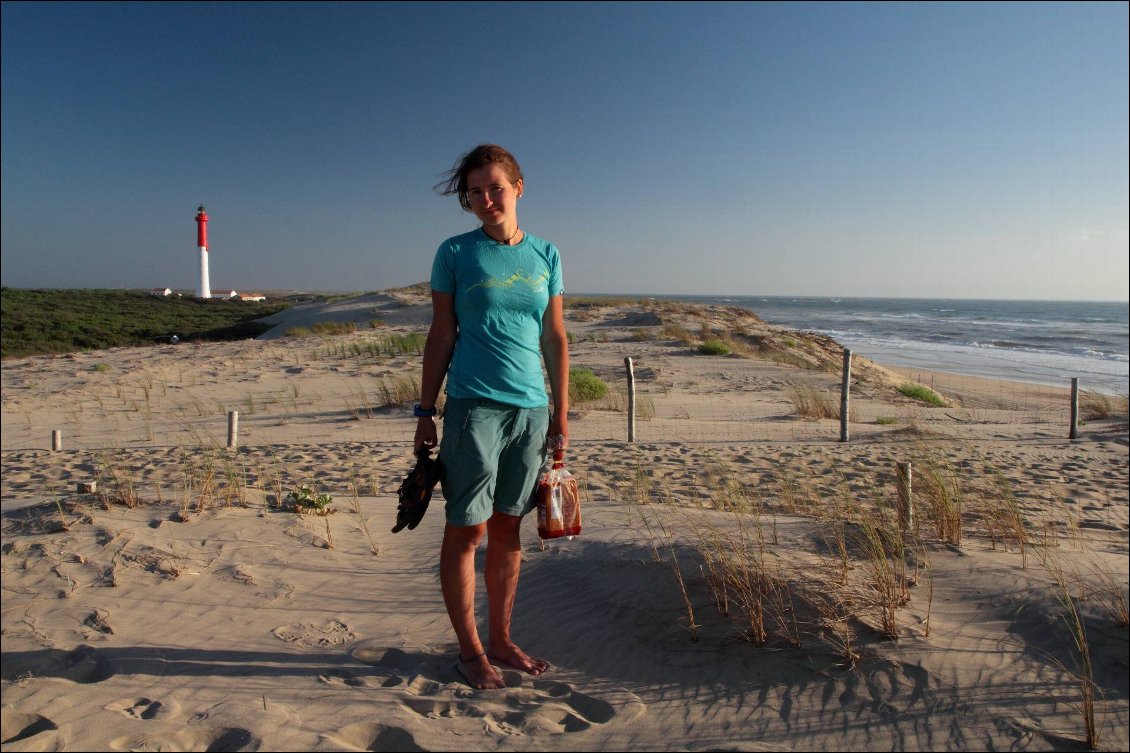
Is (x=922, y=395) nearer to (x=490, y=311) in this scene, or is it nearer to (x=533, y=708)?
(x=533, y=708)

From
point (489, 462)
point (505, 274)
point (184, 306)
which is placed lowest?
point (489, 462)

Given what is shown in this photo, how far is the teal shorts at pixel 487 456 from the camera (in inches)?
102

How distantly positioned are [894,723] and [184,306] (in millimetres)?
49226

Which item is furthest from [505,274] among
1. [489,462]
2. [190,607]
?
[190,607]

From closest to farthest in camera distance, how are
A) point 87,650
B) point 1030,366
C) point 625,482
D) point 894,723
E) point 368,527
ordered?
point 894,723, point 87,650, point 368,527, point 625,482, point 1030,366

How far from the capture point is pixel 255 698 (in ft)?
8.86

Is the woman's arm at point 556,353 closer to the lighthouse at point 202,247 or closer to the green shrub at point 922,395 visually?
the green shrub at point 922,395

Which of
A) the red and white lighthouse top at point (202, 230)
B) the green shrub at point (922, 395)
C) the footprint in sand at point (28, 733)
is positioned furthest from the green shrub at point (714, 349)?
the red and white lighthouse top at point (202, 230)

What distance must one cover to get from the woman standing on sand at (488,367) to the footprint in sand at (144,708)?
3.53 feet

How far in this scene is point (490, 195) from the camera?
8.63 feet

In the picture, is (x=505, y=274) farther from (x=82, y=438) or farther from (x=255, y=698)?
(x=82, y=438)

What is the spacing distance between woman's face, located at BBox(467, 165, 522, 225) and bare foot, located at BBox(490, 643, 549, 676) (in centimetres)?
179

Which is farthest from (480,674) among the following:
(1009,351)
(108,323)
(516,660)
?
(108,323)

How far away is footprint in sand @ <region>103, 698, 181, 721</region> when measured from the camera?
2.55m
